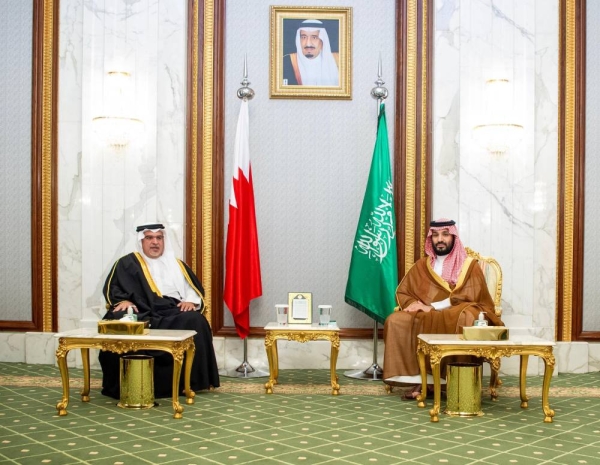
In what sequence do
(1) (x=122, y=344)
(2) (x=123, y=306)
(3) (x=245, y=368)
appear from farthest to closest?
1. (3) (x=245, y=368)
2. (2) (x=123, y=306)
3. (1) (x=122, y=344)

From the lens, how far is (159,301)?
19.7 feet

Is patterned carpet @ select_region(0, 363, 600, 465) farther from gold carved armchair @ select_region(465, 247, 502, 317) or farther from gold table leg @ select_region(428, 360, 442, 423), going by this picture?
gold carved armchair @ select_region(465, 247, 502, 317)

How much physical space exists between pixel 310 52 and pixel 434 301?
2682 millimetres

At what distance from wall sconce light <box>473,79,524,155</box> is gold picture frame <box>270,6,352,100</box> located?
1.28 metres

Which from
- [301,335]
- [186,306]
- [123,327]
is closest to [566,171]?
[301,335]

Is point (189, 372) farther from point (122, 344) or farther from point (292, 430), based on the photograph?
point (292, 430)

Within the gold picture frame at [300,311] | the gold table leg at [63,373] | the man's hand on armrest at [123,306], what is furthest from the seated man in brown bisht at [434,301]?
the gold table leg at [63,373]

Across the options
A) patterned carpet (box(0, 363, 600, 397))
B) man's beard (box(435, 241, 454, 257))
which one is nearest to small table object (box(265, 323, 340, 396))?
patterned carpet (box(0, 363, 600, 397))

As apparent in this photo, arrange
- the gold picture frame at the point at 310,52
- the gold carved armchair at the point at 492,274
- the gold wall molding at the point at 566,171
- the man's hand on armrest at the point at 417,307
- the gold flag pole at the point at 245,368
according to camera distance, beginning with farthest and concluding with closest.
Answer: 1. the gold picture frame at the point at 310,52
2. the gold wall molding at the point at 566,171
3. the gold flag pole at the point at 245,368
4. the gold carved armchair at the point at 492,274
5. the man's hand on armrest at the point at 417,307

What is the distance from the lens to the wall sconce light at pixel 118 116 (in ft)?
22.6

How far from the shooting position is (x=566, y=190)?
699 centimetres

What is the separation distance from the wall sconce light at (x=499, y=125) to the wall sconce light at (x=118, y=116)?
314 cm

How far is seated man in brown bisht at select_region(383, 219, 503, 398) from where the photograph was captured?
570cm

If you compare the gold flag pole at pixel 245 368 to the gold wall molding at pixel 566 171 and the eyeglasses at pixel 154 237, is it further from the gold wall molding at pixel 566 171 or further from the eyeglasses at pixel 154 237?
the gold wall molding at pixel 566 171
